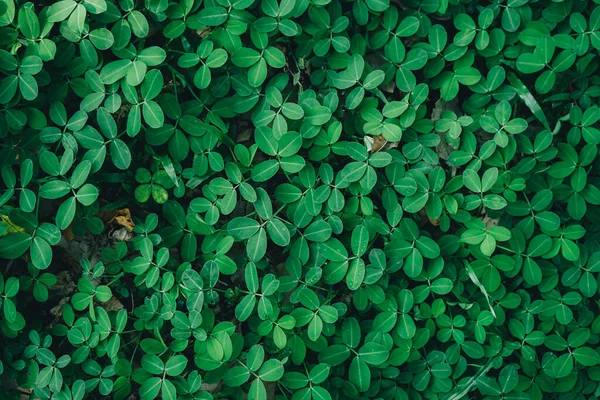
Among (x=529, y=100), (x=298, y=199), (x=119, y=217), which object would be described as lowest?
(x=119, y=217)

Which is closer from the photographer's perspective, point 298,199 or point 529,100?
point 298,199

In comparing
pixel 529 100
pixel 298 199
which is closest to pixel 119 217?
pixel 298 199

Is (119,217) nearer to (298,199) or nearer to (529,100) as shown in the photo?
(298,199)

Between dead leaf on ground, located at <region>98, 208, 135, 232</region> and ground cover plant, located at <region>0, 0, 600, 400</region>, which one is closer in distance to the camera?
ground cover plant, located at <region>0, 0, 600, 400</region>

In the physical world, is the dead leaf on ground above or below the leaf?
below

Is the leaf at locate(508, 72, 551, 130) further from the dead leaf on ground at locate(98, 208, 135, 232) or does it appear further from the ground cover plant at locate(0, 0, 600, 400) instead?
the dead leaf on ground at locate(98, 208, 135, 232)

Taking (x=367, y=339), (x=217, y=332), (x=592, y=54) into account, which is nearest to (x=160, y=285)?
(x=217, y=332)

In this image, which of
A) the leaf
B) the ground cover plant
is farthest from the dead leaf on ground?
Answer: the leaf

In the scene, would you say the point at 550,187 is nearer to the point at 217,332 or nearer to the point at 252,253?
the point at 252,253

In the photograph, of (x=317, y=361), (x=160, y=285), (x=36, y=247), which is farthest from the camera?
(x=317, y=361)
